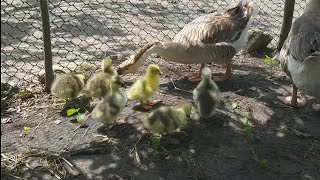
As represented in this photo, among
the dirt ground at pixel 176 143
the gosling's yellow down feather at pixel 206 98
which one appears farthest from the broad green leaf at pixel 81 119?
the gosling's yellow down feather at pixel 206 98

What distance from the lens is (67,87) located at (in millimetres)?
3525

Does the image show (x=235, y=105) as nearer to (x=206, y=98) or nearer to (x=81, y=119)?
(x=206, y=98)

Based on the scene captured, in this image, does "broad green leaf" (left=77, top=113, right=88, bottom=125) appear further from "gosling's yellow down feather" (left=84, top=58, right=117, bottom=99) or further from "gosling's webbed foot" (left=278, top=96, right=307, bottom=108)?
"gosling's webbed foot" (left=278, top=96, right=307, bottom=108)

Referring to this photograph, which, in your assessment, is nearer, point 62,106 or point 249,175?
point 249,175

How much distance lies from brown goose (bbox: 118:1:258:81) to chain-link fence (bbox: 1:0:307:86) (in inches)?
27.1

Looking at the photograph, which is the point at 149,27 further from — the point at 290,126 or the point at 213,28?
the point at 290,126

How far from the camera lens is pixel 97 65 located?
15.3 feet

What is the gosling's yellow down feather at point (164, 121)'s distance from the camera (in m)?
3.01

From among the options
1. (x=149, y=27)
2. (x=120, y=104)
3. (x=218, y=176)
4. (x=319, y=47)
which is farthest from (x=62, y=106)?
(x=149, y=27)

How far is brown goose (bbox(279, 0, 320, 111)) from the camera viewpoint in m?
3.30

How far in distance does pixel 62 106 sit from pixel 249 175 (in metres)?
1.80

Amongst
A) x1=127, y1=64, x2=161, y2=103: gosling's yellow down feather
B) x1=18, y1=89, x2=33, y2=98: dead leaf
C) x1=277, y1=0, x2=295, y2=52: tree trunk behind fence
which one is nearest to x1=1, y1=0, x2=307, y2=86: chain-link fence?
x1=18, y1=89, x2=33, y2=98: dead leaf

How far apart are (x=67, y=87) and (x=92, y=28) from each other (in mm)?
2562

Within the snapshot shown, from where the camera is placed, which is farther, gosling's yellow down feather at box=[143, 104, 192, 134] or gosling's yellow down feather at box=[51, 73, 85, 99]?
gosling's yellow down feather at box=[51, 73, 85, 99]
